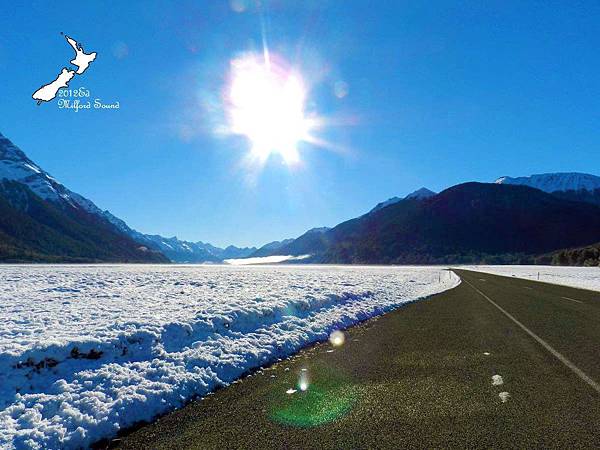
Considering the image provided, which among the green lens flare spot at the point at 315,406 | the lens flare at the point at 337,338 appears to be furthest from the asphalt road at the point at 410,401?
the lens flare at the point at 337,338

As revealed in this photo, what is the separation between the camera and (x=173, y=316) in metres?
10.1

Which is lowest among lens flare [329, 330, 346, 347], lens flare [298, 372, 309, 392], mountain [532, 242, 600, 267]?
lens flare [329, 330, 346, 347]

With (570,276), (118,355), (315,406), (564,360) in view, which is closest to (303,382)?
(315,406)

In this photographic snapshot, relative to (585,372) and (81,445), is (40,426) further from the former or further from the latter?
(585,372)

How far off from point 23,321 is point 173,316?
11.9 feet

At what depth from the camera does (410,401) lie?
5.52 metres

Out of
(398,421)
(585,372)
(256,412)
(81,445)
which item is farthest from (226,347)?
(585,372)

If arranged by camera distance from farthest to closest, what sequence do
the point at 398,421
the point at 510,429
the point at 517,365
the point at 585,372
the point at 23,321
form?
the point at 23,321, the point at 517,365, the point at 585,372, the point at 398,421, the point at 510,429

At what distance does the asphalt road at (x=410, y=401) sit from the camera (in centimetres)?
437

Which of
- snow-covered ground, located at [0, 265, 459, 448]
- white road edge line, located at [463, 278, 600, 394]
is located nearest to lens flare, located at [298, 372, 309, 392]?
snow-covered ground, located at [0, 265, 459, 448]

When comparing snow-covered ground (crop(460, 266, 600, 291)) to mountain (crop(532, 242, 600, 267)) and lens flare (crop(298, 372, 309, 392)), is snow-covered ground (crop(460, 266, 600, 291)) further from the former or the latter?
lens flare (crop(298, 372, 309, 392))

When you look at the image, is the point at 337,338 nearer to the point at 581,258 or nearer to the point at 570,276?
the point at 570,276

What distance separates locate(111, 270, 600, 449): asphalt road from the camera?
437 cm

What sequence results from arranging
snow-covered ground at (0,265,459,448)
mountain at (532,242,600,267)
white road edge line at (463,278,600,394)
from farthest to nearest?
mountain at (532,242,600,267) → white road edge line at (463,278,600,394) → snow-covered ground at (0,265,459,448)
